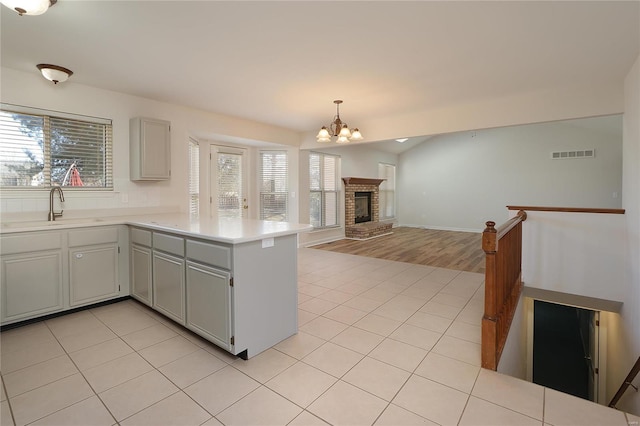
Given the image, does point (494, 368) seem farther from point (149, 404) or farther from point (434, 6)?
point (434, 6)

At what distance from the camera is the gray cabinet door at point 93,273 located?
9.91 ft

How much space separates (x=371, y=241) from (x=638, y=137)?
205 inches

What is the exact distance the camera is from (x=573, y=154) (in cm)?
734

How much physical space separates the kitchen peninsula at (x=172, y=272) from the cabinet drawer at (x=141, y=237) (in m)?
0.01

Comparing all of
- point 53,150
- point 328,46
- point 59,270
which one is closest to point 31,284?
point 59,270

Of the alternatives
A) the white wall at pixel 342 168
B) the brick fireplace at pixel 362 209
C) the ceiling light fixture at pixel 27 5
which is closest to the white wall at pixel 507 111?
the white wall at pixel 342 168

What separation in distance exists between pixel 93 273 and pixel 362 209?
6692 mm

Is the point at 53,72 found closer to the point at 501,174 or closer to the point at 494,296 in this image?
the point at 494,296

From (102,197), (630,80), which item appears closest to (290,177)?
(102,197)

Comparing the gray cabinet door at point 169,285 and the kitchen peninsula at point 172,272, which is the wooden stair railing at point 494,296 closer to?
the kitchen peninsula at point 172,272

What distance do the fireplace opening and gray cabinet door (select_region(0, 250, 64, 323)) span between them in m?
6.62

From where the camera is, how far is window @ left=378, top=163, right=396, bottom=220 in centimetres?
969

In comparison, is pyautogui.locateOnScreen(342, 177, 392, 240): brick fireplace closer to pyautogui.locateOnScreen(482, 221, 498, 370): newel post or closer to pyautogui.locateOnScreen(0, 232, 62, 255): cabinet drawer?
pyautogui.locateOnScreen(482, 221, 498, 370): newel post

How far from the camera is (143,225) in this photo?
3.01 m
